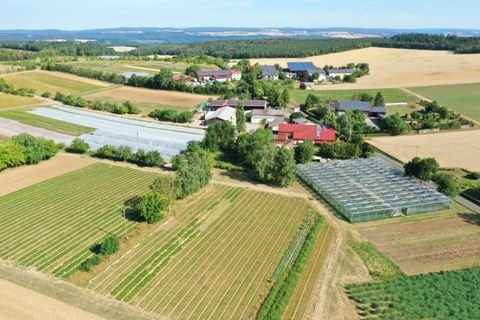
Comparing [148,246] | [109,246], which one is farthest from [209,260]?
[109,246]

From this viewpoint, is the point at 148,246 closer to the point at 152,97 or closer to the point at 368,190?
the point at 368,190

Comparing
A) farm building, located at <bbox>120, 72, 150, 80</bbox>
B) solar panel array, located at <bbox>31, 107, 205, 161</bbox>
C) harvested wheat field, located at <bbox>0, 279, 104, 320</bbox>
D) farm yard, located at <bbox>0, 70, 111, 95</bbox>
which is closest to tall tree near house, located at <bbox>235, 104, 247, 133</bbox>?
solar panel array, located at <bbox>31, 107, 205, 161</bbox>

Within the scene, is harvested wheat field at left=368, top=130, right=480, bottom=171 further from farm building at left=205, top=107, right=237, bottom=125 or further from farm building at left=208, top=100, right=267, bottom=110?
farm building at left=208, top=100, right=267, bottom=110

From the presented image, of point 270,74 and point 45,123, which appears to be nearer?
point 45,123

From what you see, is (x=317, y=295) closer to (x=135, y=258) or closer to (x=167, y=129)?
(x=135, y=258)

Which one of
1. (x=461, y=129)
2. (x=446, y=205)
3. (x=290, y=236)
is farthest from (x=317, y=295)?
(x=461, y=129)

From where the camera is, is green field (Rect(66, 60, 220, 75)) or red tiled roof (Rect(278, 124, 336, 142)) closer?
red tiled roof (Rect(278, 124, 336, 142))
